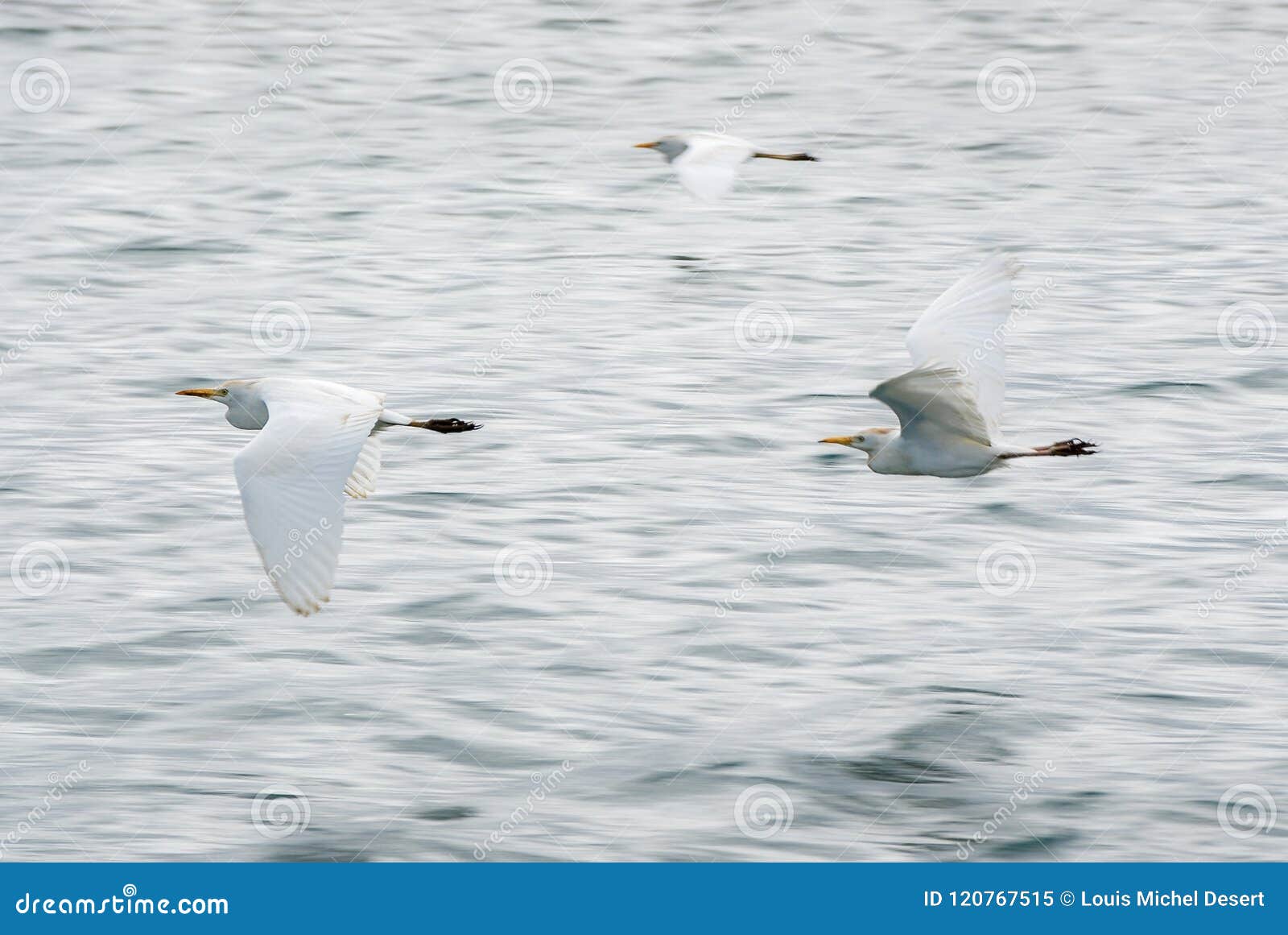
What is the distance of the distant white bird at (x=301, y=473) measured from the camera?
8.44 metres

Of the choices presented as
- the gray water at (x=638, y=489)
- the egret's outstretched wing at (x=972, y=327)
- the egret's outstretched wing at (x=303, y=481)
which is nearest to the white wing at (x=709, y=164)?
the gray water at (x=638, y=489)

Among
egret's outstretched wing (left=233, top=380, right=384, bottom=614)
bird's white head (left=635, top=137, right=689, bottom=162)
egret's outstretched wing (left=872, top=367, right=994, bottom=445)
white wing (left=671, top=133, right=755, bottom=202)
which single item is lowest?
egret's outstretched wing (left=233, top=380, right=384, bottom=614)

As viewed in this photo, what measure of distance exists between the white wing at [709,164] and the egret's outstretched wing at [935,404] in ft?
7.75

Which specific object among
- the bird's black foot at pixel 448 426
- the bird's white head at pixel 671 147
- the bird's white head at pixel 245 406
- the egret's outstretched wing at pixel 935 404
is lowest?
the egret's outstretched wing at pixel 935 404

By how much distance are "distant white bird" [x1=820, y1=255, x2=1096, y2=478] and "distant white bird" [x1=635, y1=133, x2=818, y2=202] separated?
231cm

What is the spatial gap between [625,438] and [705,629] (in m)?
2.89

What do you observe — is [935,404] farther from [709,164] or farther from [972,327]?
[709,164]

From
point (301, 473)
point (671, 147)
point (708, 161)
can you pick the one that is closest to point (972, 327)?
point (708, 161)

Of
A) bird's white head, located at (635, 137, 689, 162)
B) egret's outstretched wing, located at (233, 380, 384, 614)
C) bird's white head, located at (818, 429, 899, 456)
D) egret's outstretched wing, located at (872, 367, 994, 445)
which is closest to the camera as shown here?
egret's outstretched wing, located at (233, 380, 384, 614)

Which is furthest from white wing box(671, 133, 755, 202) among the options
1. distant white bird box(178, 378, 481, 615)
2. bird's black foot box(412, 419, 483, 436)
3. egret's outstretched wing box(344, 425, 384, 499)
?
distant white bird box(178, 378, 481, 615)

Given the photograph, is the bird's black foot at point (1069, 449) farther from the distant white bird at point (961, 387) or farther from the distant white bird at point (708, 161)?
the distant white bird at point (708, 161)

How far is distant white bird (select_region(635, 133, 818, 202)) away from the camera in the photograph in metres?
12.1

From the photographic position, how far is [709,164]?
12719 mm

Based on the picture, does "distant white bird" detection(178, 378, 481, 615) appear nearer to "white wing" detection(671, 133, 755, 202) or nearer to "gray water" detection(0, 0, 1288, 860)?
"gray water" detection(0, 0, 1288, 860)
